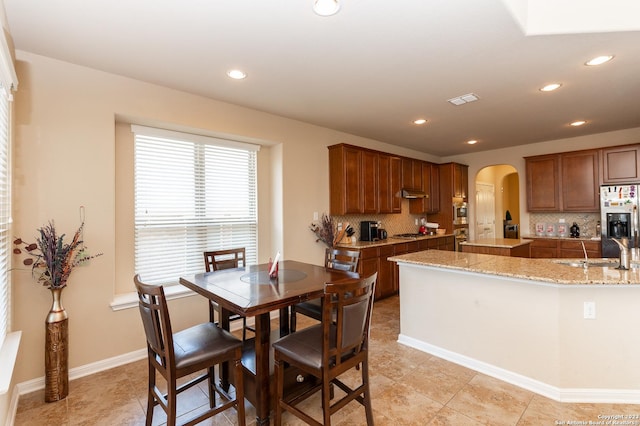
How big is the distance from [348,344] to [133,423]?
1.58m

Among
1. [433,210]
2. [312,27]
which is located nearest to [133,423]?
[312,27]

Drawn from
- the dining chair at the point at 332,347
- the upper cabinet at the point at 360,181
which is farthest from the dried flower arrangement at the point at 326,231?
the dining chair at the point at 332,347

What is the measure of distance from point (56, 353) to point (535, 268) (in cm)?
383

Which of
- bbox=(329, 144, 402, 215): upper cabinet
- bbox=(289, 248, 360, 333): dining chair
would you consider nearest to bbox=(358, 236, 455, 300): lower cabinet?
bbox=(329, 144, 402, 215): upper cabinet

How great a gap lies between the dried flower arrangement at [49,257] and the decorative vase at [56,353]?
0.35 feet

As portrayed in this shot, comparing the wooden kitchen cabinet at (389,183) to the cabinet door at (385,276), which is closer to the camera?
the cabinet door at (385,276)

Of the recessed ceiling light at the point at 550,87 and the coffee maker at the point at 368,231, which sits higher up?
the recessed ceiling light at the point at 550,87

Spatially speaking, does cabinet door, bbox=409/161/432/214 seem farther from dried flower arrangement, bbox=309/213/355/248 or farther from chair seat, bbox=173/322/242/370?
chair seat, bbox=173/322/242/370

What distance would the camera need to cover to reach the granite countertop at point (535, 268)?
208 cm

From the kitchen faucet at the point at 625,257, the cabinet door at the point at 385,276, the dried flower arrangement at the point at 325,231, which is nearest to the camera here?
the kitchen faucet at the point at 625,257

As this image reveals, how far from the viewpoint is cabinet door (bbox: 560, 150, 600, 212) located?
487 centimetres

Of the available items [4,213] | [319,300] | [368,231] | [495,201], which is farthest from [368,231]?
[495,201]

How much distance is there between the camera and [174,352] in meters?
1.73

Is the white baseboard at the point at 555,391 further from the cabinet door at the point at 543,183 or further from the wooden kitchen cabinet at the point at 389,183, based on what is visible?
the cabinet door at the point at 543,183
